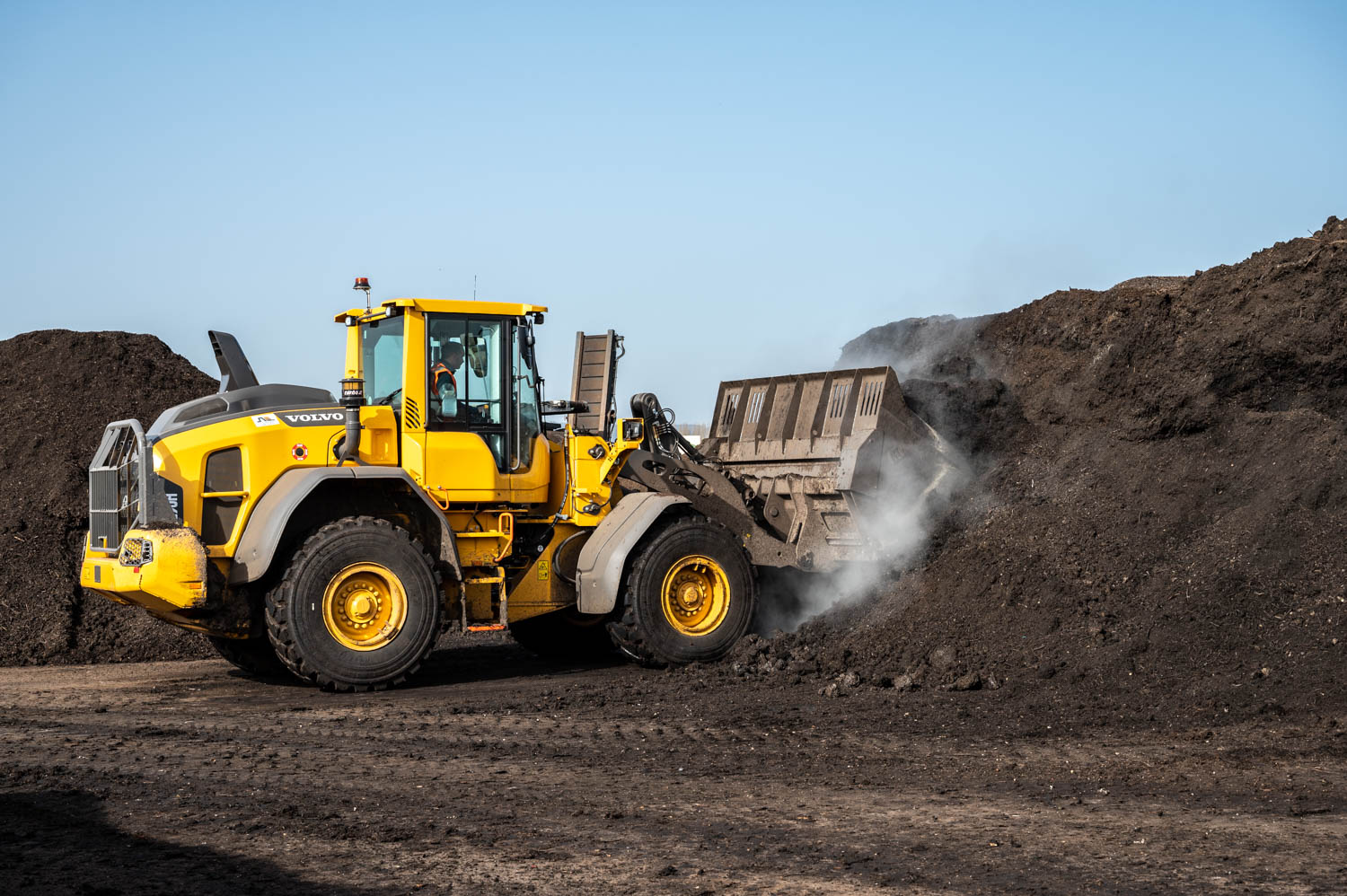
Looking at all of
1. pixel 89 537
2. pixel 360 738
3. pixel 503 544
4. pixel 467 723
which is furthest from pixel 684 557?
pixel 89 537

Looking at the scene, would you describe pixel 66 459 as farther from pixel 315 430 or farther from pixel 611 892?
pixel 611 892

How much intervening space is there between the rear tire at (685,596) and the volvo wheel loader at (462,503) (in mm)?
18

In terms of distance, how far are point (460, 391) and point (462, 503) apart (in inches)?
33.7

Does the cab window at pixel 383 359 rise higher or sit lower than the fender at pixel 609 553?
higher

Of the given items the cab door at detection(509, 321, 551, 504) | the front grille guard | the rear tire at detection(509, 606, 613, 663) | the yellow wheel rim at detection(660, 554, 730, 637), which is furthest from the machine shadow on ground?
the rear tire at detection(509, 606, 613, 663)

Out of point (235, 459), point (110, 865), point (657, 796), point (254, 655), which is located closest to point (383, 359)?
point (235, 459)

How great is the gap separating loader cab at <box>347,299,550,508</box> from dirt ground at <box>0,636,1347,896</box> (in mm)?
1689

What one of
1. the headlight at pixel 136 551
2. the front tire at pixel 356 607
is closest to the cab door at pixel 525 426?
the front tire at pixel 356 607

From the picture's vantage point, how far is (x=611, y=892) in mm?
4973

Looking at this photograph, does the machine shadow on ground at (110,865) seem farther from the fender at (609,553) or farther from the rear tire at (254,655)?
the fender at (609,553)

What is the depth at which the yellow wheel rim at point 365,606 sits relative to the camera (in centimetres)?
966

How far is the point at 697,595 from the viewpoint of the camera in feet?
36.2

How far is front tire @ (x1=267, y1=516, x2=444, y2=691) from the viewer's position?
9492 millimetres

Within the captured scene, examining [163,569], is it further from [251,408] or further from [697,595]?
[697,595]
